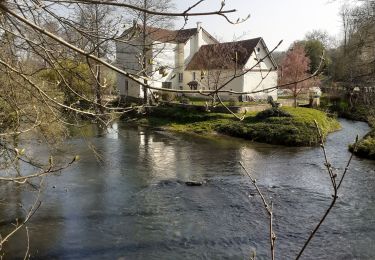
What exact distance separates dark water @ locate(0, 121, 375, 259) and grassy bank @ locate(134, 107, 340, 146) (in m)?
4.40

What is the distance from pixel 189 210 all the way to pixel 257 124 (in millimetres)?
14761

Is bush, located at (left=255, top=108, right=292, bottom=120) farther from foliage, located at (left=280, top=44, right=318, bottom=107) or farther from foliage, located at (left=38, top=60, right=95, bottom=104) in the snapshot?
foliage, located at (left=38, top=60, right=95, bottom=104)

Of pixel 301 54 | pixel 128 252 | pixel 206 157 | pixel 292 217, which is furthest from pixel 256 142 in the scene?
pixel 301 54

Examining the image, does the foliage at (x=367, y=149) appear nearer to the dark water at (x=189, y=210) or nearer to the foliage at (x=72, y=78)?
the dark water at (x=189, y=210)

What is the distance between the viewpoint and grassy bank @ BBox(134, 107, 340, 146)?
23.6 meters

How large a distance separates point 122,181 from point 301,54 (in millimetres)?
30239

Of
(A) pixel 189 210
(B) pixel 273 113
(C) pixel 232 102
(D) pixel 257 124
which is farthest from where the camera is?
(C) pixel 232 102

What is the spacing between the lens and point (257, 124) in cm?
2570

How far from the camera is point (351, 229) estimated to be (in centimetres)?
1045

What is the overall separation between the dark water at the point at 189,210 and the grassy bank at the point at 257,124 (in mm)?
4397

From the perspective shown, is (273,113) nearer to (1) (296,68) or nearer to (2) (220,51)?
(2) (220,51)

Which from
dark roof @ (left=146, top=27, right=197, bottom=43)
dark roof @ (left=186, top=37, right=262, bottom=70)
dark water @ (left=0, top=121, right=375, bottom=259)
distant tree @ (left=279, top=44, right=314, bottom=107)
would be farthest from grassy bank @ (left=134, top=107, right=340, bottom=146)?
dark roof @ (left=146, top=27, right=197, bottom=43)

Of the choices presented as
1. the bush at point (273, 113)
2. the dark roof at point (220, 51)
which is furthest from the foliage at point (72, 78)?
the dark roof at point (220, 51)

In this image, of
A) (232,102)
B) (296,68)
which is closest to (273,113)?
(232,102)
